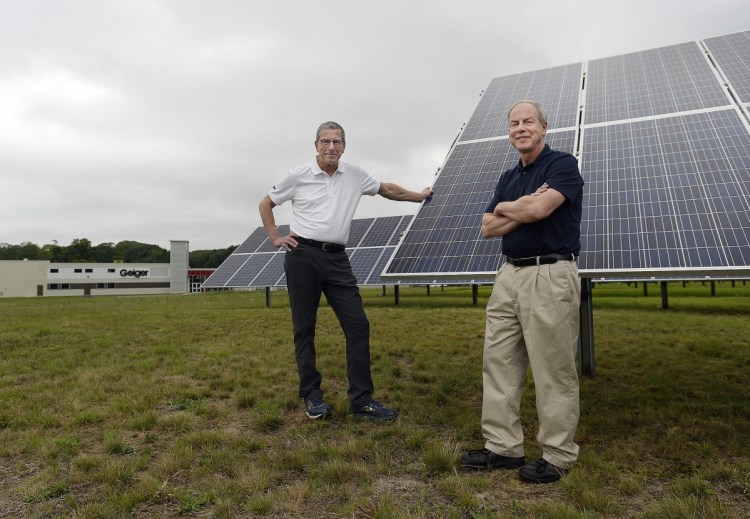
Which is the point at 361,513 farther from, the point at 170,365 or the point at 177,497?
the point at 170,365

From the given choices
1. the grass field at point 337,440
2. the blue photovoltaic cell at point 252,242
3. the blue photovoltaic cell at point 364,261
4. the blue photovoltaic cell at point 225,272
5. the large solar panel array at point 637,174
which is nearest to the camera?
the grass field at point 337,440

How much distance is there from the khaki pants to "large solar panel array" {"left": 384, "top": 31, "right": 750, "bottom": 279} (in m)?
1.56

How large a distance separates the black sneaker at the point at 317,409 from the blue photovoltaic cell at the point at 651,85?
233 inches

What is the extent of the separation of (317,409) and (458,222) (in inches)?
111

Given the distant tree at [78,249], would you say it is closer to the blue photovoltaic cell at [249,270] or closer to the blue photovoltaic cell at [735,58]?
the blue photovoltaic cell at [249,270]

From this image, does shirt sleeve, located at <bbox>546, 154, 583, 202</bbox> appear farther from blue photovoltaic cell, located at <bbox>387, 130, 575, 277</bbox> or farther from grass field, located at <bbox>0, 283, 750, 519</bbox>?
blue photovoltaic cell, located at <bbox>387, 130, 575, 277</bbox>

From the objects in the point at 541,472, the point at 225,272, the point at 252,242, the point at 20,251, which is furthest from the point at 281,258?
the point at 20,251

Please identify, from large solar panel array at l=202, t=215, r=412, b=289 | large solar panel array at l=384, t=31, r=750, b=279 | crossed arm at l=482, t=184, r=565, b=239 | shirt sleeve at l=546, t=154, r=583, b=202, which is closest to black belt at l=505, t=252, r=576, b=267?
crossed arm at l=482, t=184, r=565, b=239

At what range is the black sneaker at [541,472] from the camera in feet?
9.90

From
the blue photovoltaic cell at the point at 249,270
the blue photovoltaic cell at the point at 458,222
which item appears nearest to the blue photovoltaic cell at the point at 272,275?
the blue photovoltaic cell at the point at 249,270

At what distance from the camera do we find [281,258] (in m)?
22.9

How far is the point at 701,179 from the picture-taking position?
542cm

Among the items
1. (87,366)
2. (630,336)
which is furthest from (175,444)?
(630,336)

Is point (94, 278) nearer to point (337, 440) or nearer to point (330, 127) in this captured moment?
point (330, 127)
